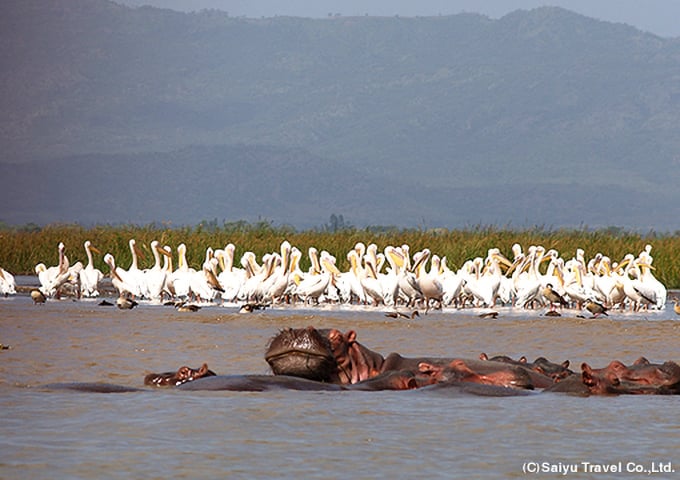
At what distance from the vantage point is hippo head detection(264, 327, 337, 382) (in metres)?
8.12

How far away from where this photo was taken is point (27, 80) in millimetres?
185750

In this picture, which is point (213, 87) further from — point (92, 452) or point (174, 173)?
point (92, 452)

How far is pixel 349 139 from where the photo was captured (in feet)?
556

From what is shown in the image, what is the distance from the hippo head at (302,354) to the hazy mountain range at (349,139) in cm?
→ 12609

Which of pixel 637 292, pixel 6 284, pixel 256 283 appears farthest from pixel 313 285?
pixel 6 284

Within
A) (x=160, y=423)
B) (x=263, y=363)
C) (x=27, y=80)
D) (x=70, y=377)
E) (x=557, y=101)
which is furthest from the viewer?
(x=27, y=80)

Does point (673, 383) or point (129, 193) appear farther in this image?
point (129, 193)

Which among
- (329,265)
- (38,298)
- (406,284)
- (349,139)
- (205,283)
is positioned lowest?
(38,298)

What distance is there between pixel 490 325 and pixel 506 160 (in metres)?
141

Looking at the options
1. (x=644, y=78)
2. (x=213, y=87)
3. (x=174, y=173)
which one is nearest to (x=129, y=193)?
(x=174, y=173)

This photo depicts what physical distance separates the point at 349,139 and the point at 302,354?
16177cm

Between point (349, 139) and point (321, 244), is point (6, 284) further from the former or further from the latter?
point (349, 139)

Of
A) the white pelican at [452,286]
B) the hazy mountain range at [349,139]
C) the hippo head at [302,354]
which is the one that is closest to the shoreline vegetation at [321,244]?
the white pelican at [452,286]

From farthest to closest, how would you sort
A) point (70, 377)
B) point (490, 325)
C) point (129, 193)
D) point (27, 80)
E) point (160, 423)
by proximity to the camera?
point (27, 80) → point (129, 193) → point (490, 325) → point (70, 377) → point (160, 423)
